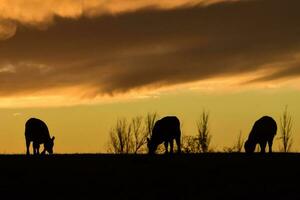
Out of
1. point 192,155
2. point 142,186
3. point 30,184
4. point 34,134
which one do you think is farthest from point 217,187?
point 34,134

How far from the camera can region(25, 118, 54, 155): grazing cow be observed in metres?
46.0

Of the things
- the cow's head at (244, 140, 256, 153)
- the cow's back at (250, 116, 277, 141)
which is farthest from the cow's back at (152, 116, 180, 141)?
the cow's back at (250, 116, 277, 141)

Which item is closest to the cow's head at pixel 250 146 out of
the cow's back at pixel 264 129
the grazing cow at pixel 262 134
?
the grazing cow at pixel 262 134

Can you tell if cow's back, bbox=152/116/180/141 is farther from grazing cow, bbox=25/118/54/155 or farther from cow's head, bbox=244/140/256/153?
grazing cow, bbox=25/118/54/155

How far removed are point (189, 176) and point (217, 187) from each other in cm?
281

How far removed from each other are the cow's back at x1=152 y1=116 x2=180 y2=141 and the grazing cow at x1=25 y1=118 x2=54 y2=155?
815 cm

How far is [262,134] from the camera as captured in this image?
44125 mm

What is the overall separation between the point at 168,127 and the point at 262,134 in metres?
5.95

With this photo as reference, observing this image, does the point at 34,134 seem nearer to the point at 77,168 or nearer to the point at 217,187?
the point at 77,168

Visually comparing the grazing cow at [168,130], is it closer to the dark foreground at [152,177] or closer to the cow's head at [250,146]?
the cow's head at [250,146]

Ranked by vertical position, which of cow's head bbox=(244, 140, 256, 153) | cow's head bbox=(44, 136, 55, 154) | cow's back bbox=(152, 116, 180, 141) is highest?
cow's back bbox=(152, 116, 180, 141)

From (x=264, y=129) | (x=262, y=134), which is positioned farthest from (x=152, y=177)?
(x=264, y=129)

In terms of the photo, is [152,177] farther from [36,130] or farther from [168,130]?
[36,130]

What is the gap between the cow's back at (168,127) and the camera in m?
44.2
